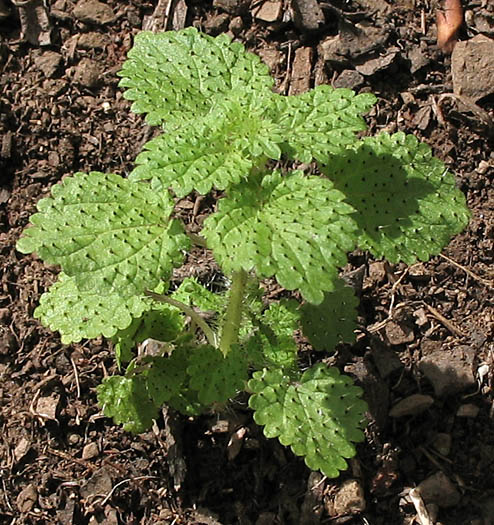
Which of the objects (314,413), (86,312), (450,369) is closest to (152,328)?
(86,312)

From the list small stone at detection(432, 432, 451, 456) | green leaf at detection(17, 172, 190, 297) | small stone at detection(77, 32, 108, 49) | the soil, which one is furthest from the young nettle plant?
small stone at detection(77, 32, 108, 49)

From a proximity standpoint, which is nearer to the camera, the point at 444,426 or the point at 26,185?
the point at 444,426

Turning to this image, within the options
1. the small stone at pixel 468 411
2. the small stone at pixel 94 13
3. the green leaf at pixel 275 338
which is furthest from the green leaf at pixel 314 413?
the small stone at pixel 94 13

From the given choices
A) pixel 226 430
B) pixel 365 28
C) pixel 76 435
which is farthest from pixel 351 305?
pixel 365 28

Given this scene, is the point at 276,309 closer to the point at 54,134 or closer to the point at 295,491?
the point at 295,491

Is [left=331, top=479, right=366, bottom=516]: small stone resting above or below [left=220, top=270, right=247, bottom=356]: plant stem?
below

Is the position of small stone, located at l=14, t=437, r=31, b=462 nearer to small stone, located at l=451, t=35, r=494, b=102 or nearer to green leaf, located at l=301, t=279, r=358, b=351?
green leaf, located at l=301, t=279, r=358, b=351
